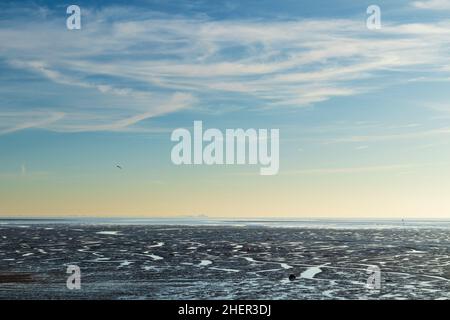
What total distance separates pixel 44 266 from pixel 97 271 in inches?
125

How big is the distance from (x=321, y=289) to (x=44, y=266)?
42.0 feet

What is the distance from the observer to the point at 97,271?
78.7 ft

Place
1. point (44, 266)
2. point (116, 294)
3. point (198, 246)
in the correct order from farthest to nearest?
point (198, 246), point (44, 266), point (116, 294)

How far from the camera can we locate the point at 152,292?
18891 mm

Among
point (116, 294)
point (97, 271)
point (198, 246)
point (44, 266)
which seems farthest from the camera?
point (198, 246)
